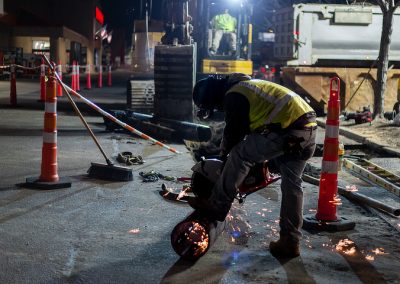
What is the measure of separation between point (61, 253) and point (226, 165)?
1433 mm

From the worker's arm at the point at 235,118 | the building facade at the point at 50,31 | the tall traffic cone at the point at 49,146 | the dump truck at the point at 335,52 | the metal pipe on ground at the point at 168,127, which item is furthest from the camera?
the building facade at the point at 50,31

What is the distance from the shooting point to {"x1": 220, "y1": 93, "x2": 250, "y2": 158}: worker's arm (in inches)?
175

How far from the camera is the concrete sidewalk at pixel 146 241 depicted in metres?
4.27

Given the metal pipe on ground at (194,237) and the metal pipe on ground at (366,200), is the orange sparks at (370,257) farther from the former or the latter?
the metal pipe on ground at (194,237)

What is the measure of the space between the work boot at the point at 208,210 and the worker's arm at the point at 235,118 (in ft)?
1.61

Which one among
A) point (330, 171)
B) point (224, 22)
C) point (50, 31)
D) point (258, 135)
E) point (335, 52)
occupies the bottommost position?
point (330, 171)

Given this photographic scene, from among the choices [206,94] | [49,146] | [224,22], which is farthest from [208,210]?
[224,22]

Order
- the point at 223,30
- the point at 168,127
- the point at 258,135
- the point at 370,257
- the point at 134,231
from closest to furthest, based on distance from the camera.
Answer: the point at 258,135 → the point at 370,257 → the point at 134,231 → the point at 168,127 → the point at 223,30

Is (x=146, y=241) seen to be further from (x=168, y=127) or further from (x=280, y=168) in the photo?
(x=168, y=127)

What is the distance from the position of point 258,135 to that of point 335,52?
13.5 m

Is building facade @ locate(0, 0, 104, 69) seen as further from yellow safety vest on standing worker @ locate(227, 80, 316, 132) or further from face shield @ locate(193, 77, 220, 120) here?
yellow safety vest on standing worker @ locate(227, 80, 316, 132)

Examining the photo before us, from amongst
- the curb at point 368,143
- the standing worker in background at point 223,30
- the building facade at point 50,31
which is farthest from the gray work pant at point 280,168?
the building facade at point 50,31

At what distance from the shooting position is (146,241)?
196 inches

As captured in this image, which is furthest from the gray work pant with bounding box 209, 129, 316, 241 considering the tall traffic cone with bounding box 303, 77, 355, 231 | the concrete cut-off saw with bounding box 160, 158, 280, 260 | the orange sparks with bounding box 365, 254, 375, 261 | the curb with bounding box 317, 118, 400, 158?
the curb with bounding box 317, 118, 400, 158
